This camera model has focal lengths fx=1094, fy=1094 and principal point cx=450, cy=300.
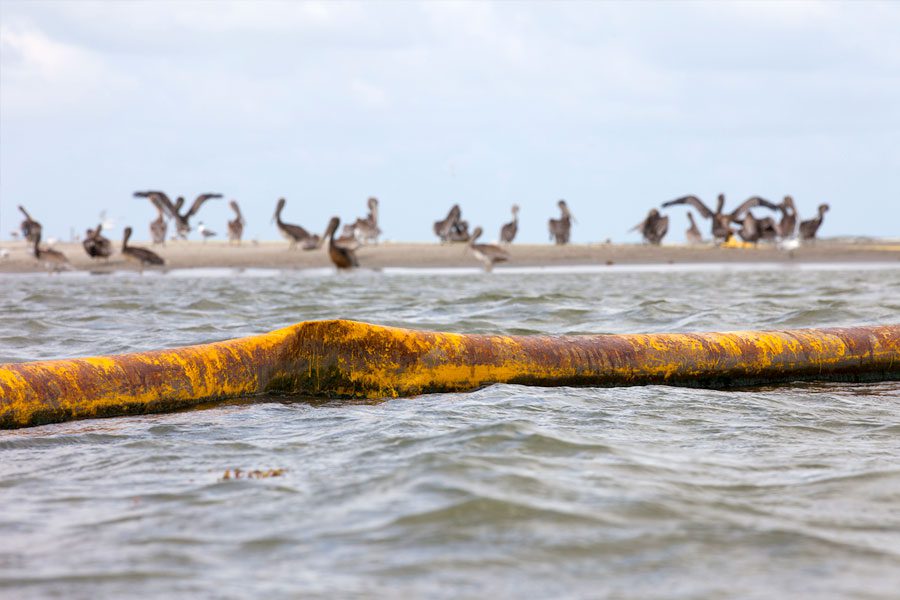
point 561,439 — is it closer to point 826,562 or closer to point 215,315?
point 826,562

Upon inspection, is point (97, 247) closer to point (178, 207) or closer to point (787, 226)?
point (178, 207)

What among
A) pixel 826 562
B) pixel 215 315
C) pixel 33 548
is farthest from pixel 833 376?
pixel 215 315

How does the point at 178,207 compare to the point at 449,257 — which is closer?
the point at 449,257

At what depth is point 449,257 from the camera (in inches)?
1160

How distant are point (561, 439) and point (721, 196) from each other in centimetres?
3766

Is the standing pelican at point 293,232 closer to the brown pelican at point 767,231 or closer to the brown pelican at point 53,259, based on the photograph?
the brown pelican at point 53,259

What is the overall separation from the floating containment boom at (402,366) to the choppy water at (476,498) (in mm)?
131

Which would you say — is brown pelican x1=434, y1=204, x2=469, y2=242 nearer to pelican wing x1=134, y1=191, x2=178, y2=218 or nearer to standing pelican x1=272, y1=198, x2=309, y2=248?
standing pelican x1=272, y1=198, x2=309, y2=248

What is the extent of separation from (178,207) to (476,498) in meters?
32.0

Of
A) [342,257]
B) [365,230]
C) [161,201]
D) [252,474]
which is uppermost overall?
[161,201]

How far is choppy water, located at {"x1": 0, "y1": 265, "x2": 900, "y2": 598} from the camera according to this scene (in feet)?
9.36

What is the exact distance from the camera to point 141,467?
13.7 feet

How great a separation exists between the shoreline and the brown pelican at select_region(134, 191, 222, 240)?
0.70 metres

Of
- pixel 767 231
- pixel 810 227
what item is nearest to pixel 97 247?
pixel 767 231
